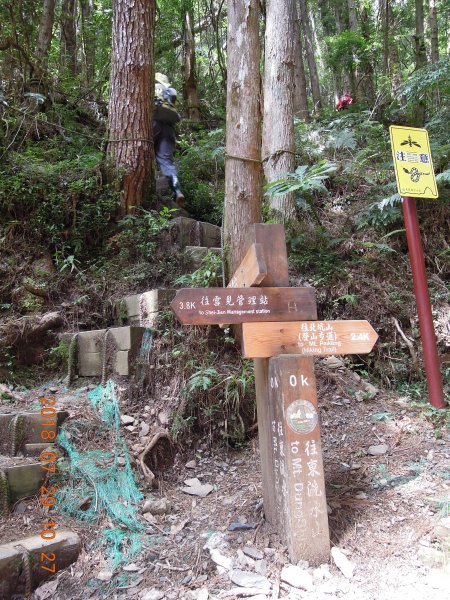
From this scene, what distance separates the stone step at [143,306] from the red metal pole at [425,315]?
2478 mm

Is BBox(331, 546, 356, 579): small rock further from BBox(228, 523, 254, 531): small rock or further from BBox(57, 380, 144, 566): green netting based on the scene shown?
BBox(57, 380, 144, 566): green netting

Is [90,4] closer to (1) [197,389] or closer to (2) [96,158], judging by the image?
(2) [96,158]

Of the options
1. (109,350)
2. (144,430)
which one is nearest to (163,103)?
(109,350)

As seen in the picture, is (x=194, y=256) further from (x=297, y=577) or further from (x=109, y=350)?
(x=297, y=577)

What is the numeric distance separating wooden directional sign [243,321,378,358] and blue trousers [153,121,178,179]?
4.75 m

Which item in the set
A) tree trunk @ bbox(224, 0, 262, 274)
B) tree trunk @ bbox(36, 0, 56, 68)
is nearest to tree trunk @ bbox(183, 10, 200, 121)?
tree trunk @ bbox(36, 0, 56, 68)

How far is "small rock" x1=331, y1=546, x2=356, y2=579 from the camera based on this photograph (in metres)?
2.48

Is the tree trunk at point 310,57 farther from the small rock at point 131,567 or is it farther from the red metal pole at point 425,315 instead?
the small rock at point 131,567

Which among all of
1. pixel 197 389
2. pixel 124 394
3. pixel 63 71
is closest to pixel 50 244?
pixel 124 394

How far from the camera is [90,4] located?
489 inches

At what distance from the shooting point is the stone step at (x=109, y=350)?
4309mm

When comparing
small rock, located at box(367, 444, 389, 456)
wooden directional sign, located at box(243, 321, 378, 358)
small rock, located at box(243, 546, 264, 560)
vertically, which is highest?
wooden directional sign, located at box(243, 321, 378, 358)

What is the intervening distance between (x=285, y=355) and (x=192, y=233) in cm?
373

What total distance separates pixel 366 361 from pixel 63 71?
8.95 metres
